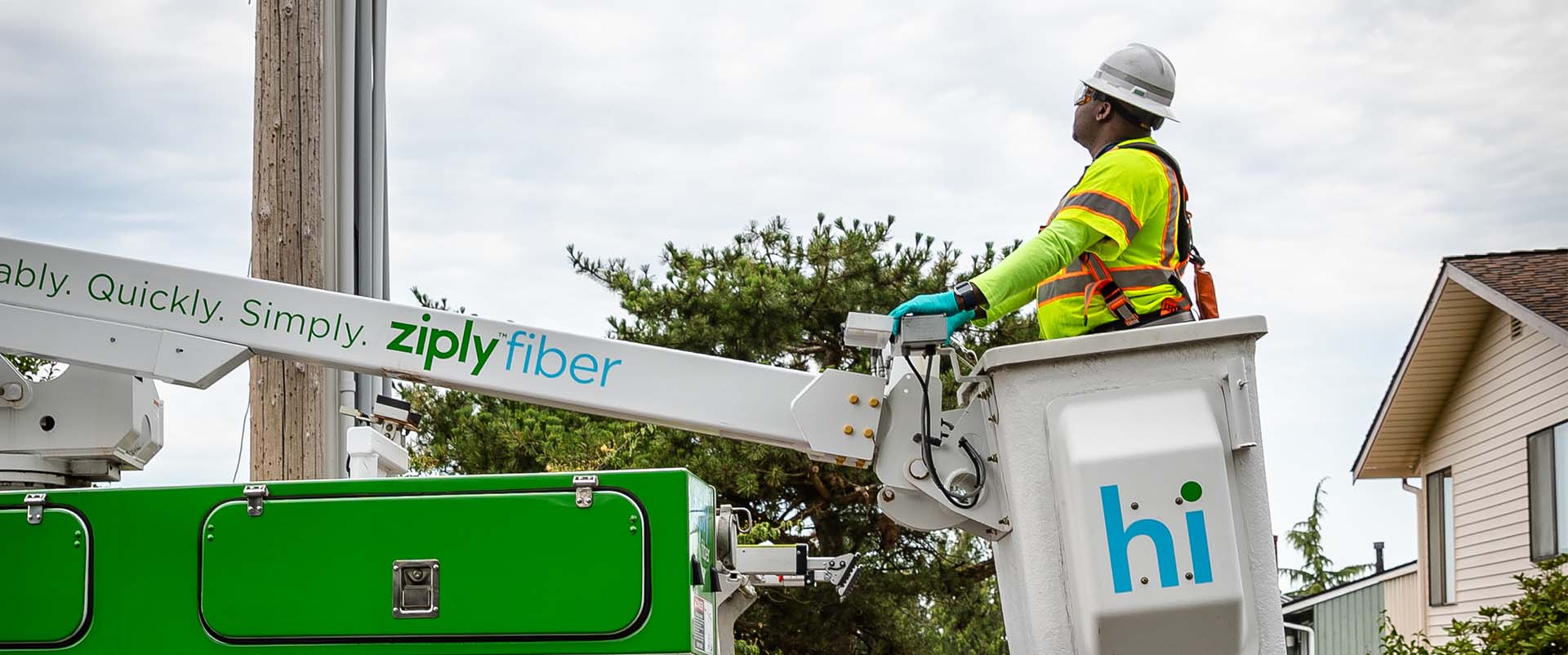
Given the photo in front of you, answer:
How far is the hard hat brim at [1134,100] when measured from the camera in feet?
14.4

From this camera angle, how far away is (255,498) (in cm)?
407

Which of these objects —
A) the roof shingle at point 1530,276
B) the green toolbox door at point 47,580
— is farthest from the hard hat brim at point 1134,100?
the roof shingle at point 1530,276

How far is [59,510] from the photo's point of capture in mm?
4180

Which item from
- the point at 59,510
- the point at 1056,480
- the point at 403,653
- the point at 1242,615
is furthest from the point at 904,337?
the point at 59,510

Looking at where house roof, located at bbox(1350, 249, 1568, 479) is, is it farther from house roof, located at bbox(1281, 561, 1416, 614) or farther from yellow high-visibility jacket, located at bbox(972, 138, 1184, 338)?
yellow high-visibility jacket, located at bbox(972, 138, 1184, 338)

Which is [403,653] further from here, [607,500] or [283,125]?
[283,125]

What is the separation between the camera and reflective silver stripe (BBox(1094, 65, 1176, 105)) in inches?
175

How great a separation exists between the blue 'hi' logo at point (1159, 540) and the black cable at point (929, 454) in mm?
463

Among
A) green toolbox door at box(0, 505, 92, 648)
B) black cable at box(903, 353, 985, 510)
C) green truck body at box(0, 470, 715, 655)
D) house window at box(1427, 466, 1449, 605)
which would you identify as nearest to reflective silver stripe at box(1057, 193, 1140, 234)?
black cable at box(903, 353, 985, 510)

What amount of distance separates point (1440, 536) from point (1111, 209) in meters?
15.5

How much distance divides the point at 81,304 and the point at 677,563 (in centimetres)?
216

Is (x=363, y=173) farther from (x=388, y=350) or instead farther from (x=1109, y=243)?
(x=1109, y=243)

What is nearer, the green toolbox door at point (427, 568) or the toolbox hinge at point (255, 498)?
the green toolbox door at point (427, 568)

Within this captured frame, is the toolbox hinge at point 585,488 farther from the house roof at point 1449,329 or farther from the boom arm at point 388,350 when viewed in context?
the house roof at point 1449,329
